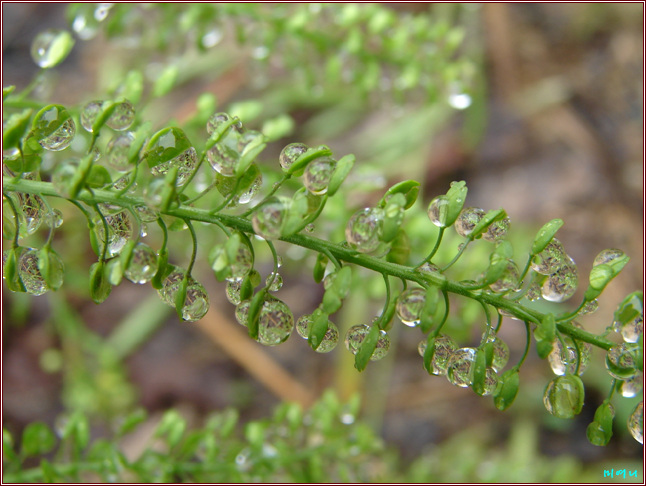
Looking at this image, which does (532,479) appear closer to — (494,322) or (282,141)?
(494,322)

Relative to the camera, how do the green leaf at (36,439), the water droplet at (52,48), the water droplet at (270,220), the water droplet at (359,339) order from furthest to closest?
the green leaf at (36,439), the water droplet at (52,48), the water droplet at (359,339), the water droplet at (270,220)

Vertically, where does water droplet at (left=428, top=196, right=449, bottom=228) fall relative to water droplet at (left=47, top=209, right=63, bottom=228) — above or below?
below

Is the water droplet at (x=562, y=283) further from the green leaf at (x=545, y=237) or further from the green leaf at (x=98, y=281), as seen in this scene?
the green leaf at (x=98, y=281)

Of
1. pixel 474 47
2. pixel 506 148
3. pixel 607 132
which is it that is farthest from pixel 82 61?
pixel 607 132

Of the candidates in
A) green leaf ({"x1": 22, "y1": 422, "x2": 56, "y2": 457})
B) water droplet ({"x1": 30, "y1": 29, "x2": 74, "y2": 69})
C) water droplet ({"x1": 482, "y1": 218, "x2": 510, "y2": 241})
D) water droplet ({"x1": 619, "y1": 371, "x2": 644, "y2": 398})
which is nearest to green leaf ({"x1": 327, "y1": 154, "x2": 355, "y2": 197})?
water droplet ({"x1": 482, "y1": 218, "x2": 510, "y2": 241})

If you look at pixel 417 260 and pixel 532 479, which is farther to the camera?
pixel 532 479

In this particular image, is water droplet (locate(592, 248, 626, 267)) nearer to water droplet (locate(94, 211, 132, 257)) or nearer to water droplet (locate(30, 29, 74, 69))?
water droplet (locate(94, 211, 132, 257))

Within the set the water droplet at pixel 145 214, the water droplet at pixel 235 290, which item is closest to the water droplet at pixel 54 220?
the water droplet at pixel 145 214
